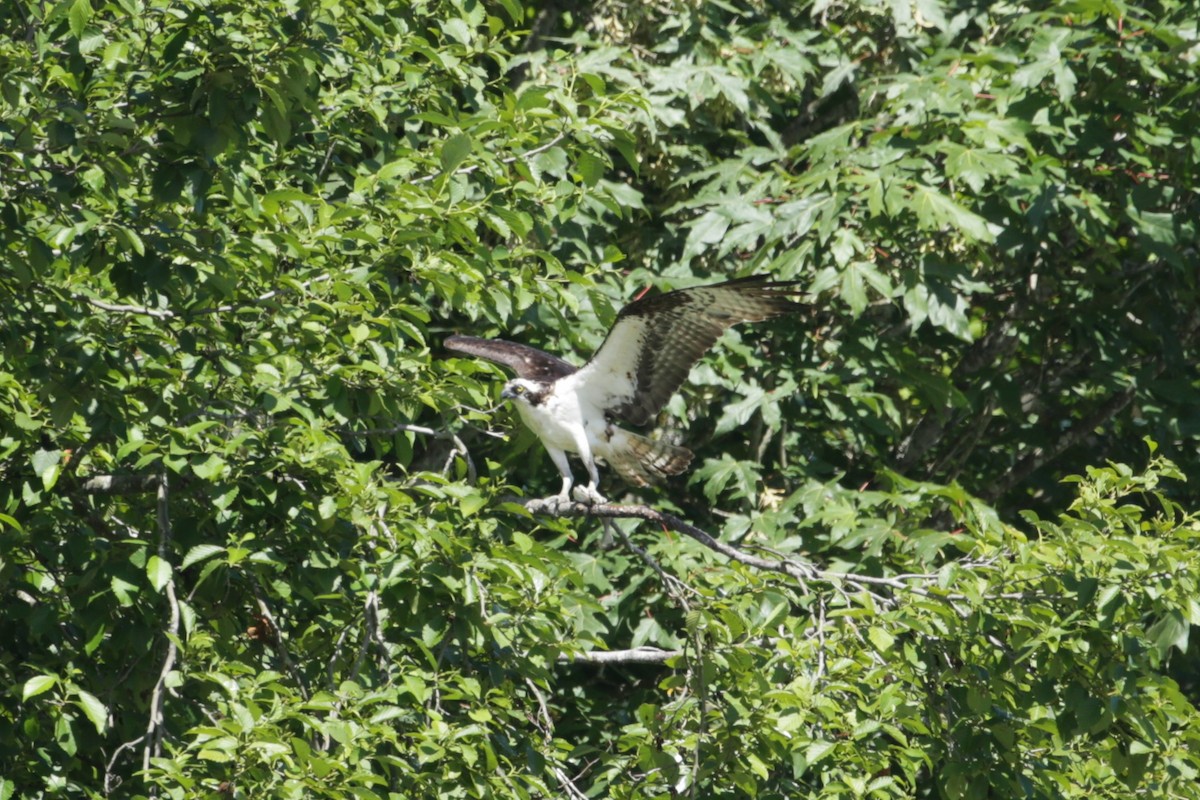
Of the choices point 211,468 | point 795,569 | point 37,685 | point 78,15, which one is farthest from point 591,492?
point 78,15

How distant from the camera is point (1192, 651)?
693 cm

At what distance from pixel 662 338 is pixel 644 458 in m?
0.68

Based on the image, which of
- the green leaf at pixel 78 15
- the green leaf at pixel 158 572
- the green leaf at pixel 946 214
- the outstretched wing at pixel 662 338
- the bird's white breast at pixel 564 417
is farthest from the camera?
the green leaf at pixel 946 214

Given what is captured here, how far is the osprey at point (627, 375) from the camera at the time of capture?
559cm

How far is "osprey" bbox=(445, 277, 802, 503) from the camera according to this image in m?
5.59

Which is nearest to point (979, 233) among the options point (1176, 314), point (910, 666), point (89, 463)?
point (1176, 314)

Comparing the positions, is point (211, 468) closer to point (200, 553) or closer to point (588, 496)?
point (200, 553)

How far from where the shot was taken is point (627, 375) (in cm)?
605

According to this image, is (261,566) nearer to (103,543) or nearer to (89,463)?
(103,543)

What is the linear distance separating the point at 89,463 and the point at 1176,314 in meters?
5.37

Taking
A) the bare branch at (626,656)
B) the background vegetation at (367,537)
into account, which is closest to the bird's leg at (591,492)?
the background vegetation at (367,537)

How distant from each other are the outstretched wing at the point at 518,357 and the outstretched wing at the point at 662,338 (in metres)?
0.13

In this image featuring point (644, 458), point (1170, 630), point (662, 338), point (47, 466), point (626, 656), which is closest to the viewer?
point (47, 466)

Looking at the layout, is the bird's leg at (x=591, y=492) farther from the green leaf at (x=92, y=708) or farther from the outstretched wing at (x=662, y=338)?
the green leaf at (x=92, y=708)
